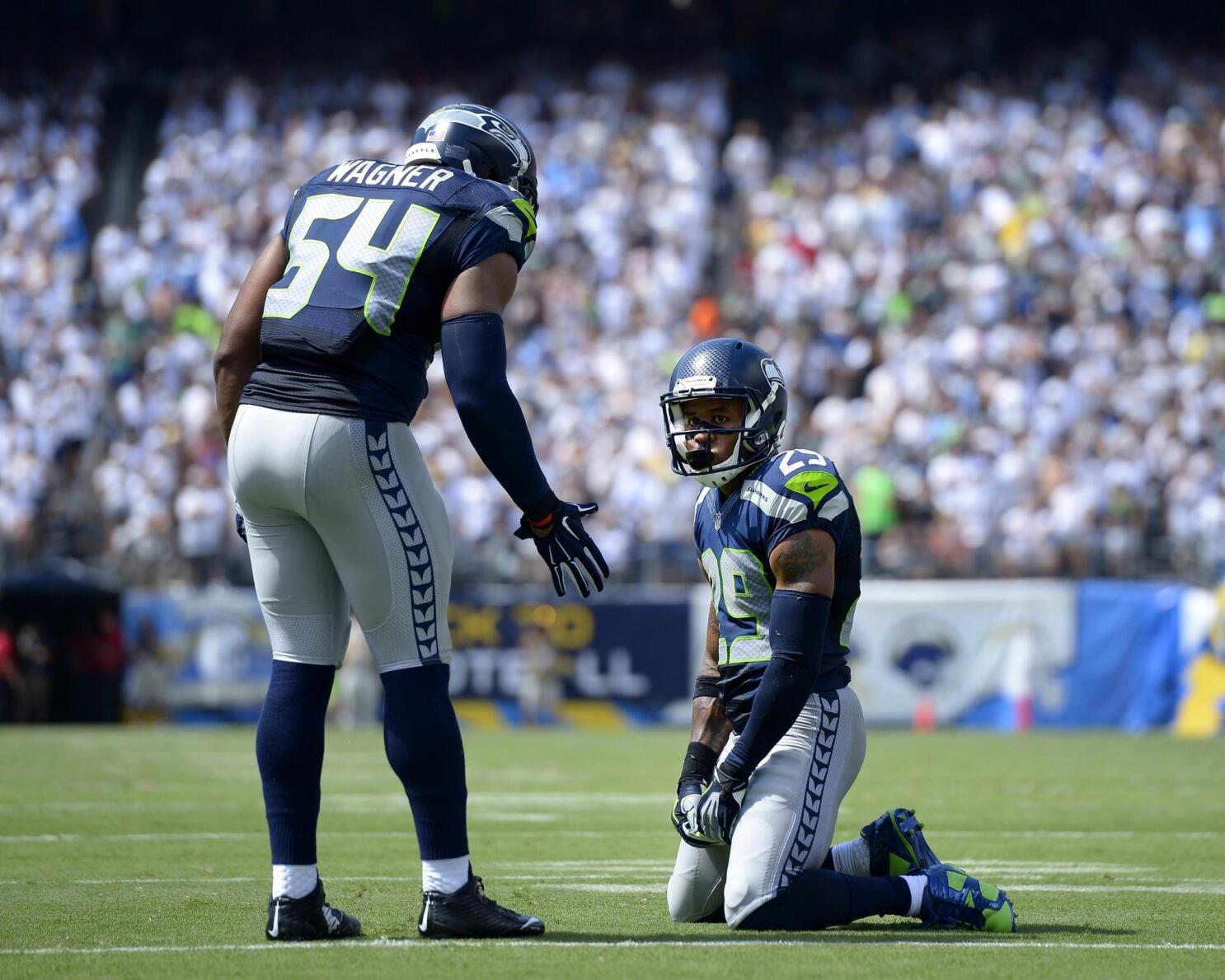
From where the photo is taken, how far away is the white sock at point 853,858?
197 inches

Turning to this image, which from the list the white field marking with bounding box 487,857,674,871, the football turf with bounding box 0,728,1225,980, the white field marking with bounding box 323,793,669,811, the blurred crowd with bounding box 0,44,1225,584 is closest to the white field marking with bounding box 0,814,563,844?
the football turf with bounding box 0,728,1225,980

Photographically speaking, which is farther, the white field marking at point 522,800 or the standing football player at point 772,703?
the white field marking at point 522,800

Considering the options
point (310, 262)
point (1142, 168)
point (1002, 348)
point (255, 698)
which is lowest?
point (255, 698)

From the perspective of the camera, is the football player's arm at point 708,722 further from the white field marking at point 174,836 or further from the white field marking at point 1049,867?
the white field marking at point 174,836

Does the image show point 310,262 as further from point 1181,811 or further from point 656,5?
point 656,5

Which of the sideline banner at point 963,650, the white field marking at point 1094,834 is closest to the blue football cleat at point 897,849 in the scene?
the white field marking at point 1094,834

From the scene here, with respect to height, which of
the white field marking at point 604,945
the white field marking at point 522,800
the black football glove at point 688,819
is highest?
the black football glove at point 688,819

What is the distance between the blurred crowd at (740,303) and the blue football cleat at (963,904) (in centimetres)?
1239

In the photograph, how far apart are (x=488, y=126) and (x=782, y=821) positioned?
197cm

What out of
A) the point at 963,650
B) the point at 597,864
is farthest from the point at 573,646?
the point at 597,864

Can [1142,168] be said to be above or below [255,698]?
above

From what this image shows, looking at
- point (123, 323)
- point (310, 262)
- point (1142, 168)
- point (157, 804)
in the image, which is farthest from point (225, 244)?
point (310, 262)

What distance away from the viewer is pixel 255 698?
18.2 metres

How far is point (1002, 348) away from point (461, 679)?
6.60 meters
